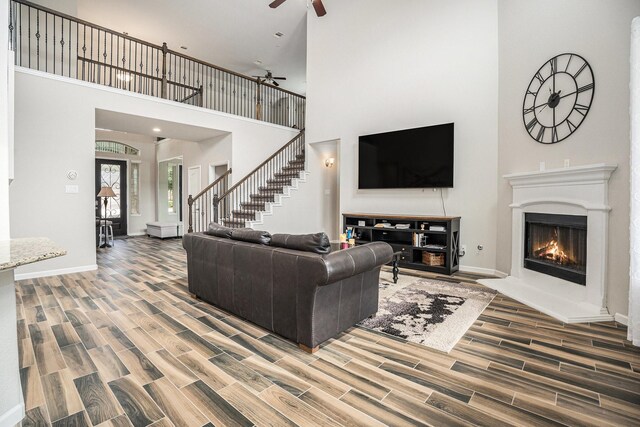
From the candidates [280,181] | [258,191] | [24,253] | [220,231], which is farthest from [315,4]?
[24,253]

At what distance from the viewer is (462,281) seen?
4.43 meters

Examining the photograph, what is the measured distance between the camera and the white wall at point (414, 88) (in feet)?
15.8

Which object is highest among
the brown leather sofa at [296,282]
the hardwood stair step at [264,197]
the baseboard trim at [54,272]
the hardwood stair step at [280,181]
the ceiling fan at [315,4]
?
the ceiling fan at [315,4]

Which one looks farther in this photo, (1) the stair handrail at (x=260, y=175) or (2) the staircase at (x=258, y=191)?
(1) the stair handrail at (x=260, y=175)

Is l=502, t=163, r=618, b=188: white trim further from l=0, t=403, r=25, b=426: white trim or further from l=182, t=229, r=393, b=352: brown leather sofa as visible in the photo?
l=0, t=403, r=25, b=426: white trim

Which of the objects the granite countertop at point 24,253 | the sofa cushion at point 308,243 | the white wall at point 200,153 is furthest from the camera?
the white wall at point 200,153

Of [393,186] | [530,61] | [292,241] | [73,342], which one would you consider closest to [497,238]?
[393,186]

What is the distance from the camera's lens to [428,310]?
3.22 meters

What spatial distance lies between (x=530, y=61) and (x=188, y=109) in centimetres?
598

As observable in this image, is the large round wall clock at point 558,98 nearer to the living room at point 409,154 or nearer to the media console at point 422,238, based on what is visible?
the living room at point 409,154

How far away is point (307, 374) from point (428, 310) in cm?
168

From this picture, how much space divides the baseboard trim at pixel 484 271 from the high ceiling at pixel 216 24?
6551 millimetres

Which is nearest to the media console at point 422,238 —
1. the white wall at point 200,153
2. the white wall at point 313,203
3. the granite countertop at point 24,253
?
the white wall at point 313,203

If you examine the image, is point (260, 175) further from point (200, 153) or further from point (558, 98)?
point (558, 98)
